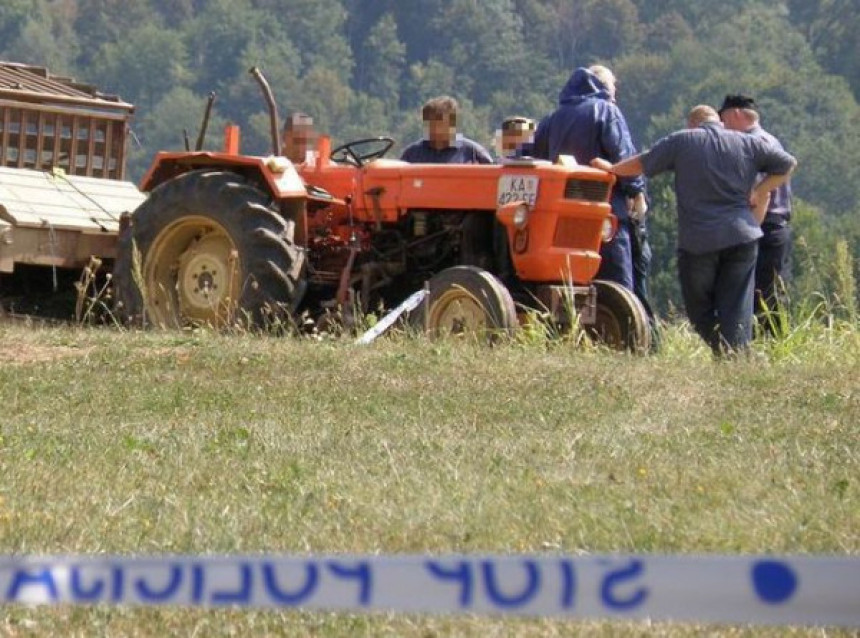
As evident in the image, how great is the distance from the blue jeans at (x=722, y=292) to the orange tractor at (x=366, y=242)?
565 mm

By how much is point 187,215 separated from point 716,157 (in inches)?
126

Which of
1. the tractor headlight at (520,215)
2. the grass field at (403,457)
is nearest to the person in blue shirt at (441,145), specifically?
the tractor headlight at (520,215)

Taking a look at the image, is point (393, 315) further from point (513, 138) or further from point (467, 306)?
point (513, 138)

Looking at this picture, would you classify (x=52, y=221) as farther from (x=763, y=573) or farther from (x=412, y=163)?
(x=763, y=573)

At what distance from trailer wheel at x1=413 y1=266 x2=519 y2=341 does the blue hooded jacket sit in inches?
51.4

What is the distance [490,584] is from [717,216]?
27.2ft

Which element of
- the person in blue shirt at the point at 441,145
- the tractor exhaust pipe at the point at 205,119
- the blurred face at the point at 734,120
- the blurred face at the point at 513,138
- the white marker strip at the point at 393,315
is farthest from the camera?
the blurred face at the point at 513,138

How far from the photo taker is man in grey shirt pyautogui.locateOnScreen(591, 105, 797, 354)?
465 inches

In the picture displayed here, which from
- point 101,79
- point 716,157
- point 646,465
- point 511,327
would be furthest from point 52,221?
point 101,79

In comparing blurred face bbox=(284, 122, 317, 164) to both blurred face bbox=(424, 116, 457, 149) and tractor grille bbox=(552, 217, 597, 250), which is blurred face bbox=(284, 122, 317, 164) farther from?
tractor grille bbox=(552, 217, 597, 250)

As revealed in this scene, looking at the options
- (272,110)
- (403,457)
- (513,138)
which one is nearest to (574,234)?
(513,138)

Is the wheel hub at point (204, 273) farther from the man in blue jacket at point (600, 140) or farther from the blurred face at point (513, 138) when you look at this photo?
the blurred face at point (513, 138)

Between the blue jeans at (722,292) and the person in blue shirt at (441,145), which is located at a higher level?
the person in blue shirt at (441,145)

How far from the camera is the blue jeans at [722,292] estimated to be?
11.8 meters
